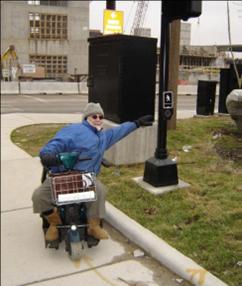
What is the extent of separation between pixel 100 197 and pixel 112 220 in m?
0.71

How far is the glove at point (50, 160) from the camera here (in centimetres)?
362

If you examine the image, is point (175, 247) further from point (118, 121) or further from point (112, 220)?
point (118, 121)

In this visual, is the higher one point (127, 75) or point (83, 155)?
point (127, 75)

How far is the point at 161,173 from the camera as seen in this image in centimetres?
531

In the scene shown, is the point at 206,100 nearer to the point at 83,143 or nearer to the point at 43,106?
the point at 83,143

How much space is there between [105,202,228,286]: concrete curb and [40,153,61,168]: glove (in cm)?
110

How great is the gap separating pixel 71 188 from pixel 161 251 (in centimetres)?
95

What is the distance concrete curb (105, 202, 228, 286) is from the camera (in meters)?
3.40

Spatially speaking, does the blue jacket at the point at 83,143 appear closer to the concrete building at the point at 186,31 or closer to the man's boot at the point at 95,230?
the man's boot at the point at 95,230

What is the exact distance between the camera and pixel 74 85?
29375mm

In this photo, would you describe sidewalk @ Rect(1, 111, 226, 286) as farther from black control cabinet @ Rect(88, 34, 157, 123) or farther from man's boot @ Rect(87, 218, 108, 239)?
black control cabinet @ Rect(88, 34, 157, 123)

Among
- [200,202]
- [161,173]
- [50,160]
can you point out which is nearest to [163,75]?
[161,173]

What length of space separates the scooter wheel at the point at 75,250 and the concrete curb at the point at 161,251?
0.60 metres

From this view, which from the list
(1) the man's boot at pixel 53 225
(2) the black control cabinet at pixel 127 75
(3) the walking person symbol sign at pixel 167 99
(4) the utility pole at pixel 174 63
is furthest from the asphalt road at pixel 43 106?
(1) the man's boot at pixel 53 225
